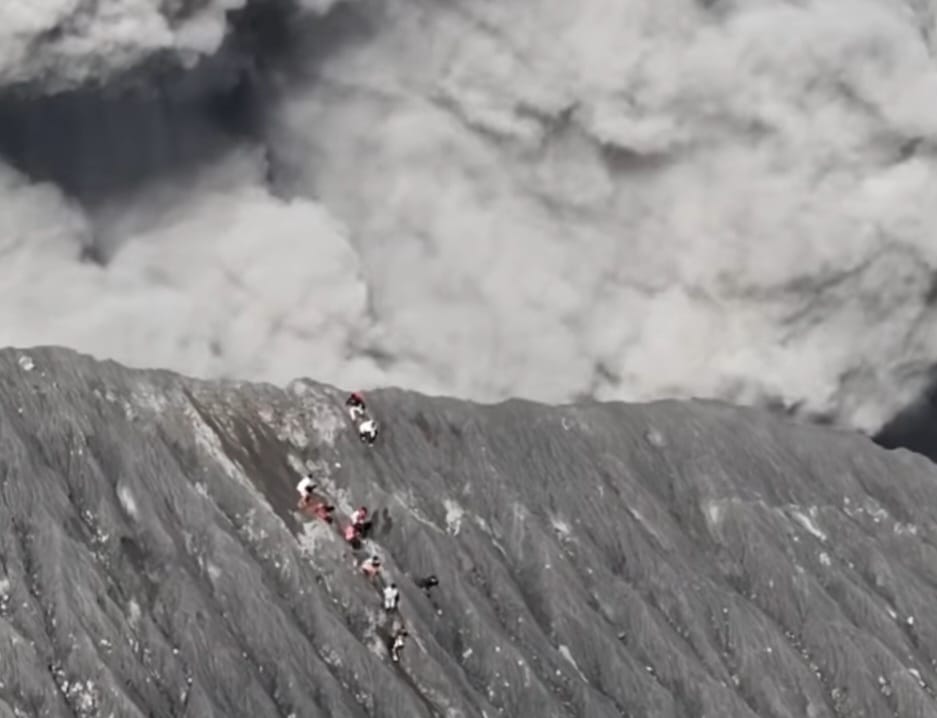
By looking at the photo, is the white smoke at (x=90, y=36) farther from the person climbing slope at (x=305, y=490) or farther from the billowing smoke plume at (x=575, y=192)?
the person climbing slope at (x=305, y=490)

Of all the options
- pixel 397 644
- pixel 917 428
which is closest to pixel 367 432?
pixel 397 644

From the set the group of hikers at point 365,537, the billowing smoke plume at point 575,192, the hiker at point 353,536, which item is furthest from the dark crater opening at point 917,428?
the hiker at point 353,536

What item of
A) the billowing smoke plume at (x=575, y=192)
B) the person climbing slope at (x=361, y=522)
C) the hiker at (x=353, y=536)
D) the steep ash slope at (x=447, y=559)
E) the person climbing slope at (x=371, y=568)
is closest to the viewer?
the steep ash slope at (x=447, y=559)

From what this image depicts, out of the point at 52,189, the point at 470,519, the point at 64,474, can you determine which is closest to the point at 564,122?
the point at 52,189

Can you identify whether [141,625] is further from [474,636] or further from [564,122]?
[564,122]

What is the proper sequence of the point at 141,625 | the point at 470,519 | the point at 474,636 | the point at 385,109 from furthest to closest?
the point at 385,109 → the point at 470,519 → the point at 474,636 → the point at 141,625

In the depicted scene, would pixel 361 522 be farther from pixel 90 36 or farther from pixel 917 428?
pixel 917 428

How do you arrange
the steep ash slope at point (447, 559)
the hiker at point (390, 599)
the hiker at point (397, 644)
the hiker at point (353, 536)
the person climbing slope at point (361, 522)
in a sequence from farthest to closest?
the person climbing slope at point (361, 522), the hiker at point (353, 536), the hiker at point (390, 599), the hiker at point (397, 644), the steep ash slope at point (447, 559)
